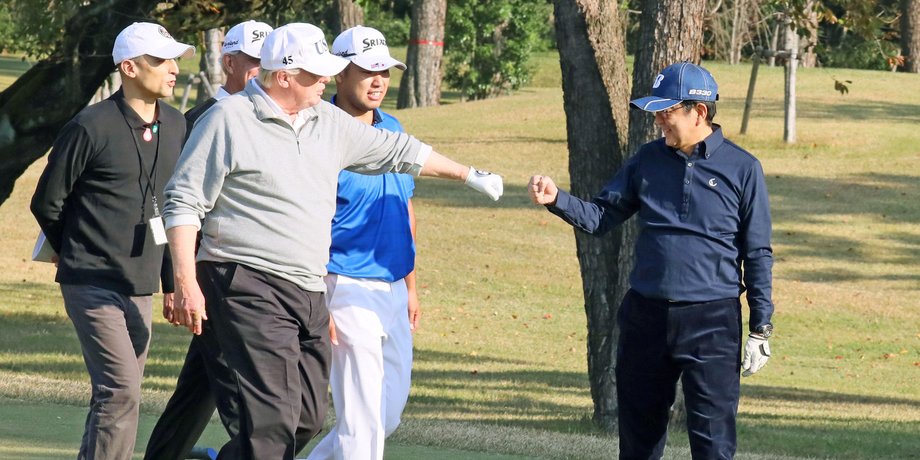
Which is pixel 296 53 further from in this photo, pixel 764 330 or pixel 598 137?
pixel 598 137

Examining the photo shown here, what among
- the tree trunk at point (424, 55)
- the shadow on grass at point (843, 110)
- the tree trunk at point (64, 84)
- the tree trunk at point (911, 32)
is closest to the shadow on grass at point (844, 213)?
the shadow on grass at point (843, 110)

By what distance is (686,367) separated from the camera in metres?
5.66

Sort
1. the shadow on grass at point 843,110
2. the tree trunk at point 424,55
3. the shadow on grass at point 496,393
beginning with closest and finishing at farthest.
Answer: the shadow on grass at point 496,393 → the shadow on grass at point 843,110 → the tree trunk at point 424,55

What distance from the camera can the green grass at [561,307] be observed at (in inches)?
416

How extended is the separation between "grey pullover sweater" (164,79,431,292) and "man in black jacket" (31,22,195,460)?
64 centimetres

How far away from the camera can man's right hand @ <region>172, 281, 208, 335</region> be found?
4973mm

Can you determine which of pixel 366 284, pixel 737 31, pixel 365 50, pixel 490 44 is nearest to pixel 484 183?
pixel 366 284

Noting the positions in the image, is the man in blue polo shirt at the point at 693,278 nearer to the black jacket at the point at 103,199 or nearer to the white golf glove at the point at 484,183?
the white golf glove at the point at 484,183

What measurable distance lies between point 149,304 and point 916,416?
8.93m

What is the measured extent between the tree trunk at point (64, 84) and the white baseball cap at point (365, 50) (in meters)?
5.87

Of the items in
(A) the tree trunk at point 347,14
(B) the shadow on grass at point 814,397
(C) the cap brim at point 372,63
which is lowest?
(B) the shadow on grass at point 814,397

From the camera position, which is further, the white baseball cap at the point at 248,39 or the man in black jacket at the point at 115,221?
the white baseball cap at the point at 248,39

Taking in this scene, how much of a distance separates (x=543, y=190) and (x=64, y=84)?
23.0 feet

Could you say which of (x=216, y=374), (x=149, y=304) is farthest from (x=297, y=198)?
(x=149, y=304)
